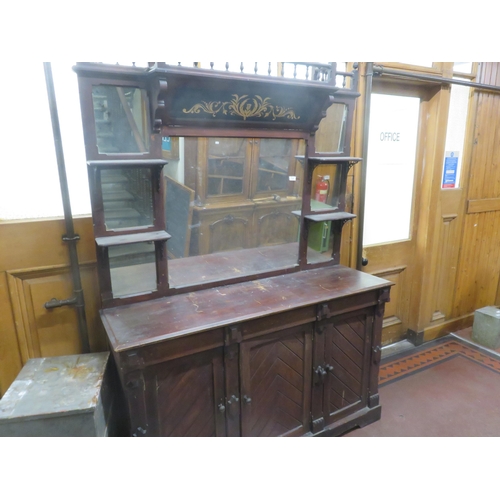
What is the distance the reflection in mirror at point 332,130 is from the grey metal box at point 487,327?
7.12 ft

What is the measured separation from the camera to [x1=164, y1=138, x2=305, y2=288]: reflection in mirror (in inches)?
81.9

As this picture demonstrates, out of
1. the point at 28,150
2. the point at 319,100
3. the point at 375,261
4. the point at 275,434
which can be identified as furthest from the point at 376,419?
the point at 28,150

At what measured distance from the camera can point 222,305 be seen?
1867mm

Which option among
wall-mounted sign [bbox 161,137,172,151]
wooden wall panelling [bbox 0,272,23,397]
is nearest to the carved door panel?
wall-mounted sign [bbox 161,137,172,151]

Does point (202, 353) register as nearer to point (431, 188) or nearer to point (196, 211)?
point (196, 211)

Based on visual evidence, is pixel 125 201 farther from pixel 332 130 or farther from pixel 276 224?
pixel 332 130

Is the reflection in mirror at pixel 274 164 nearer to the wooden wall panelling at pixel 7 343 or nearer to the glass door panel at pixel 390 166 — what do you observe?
the glass door panel at pixel 390 166

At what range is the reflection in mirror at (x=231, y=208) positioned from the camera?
208cm

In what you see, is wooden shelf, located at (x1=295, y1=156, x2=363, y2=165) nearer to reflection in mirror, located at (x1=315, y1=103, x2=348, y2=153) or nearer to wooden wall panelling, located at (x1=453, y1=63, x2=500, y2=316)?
reflection in mirror, located at (x1=315, y1=103, x2=348, y2=153)

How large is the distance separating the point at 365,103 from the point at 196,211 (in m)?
1.36

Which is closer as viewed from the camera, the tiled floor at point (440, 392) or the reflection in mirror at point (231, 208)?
the reflection in mirror at point (231, 208)

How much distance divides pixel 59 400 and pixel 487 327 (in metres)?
3.33

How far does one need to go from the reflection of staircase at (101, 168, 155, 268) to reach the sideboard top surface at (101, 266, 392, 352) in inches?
11.2

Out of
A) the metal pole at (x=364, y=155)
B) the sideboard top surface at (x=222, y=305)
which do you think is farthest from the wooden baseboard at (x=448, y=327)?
the sideboard top surface at (x=222, y=305)
